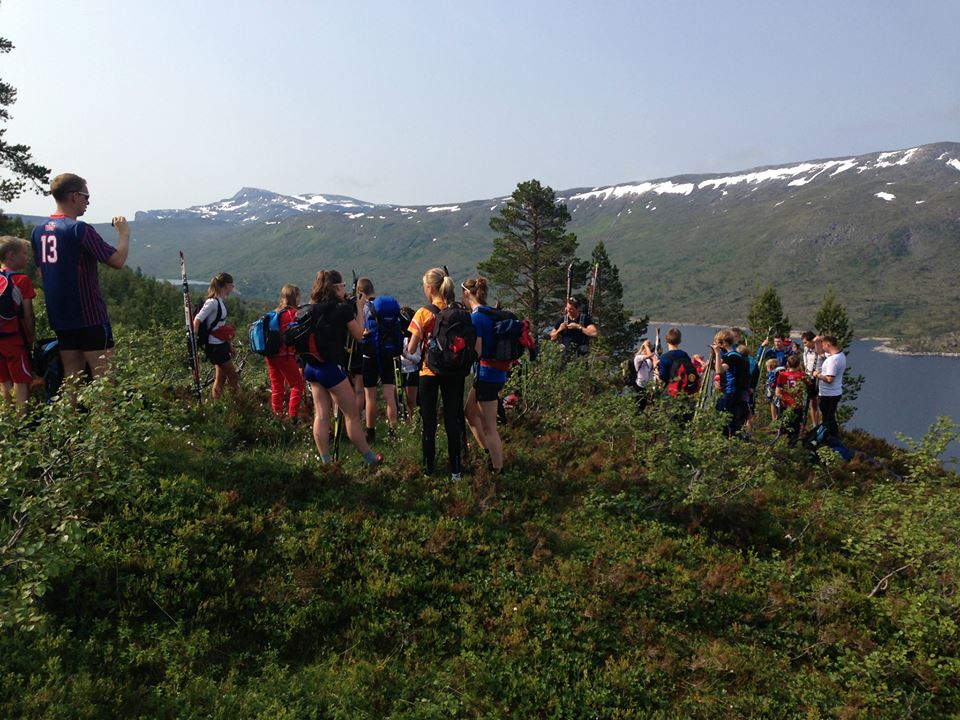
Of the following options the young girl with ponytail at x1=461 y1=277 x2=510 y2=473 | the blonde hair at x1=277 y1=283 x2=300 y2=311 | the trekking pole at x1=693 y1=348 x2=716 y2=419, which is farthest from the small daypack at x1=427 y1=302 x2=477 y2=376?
the trekking pole at x1=693 y1=348 x2=716 y2=419

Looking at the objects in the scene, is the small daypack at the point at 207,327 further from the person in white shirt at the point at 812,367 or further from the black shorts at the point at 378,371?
the person in white shirt at the point at 812,367

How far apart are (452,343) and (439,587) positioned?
263 centimetres

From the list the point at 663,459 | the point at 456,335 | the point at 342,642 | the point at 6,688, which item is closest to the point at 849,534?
the point at 663,459

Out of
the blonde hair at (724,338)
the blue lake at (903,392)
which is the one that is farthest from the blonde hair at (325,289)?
the blue lake at (903,392)

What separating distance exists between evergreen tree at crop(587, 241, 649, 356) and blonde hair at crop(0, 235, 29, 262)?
4222cm

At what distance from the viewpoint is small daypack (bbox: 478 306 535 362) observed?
680 centimetres

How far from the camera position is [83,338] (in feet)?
18.7

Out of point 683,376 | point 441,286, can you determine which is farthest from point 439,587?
point 683,376

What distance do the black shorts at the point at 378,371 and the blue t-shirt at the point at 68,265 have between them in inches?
146

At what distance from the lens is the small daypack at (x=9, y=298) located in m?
5.56

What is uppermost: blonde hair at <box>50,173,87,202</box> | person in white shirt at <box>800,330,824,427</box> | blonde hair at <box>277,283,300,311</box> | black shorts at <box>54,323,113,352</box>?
blonde hair at <box>50,173,87,202</box>

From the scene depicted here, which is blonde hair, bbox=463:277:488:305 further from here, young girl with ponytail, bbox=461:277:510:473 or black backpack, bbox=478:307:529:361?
black backpack, bbox=478:307:529:361

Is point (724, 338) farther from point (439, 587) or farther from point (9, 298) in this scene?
point (9, 298)

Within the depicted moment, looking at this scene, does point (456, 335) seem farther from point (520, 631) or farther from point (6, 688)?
point (6, 688)
